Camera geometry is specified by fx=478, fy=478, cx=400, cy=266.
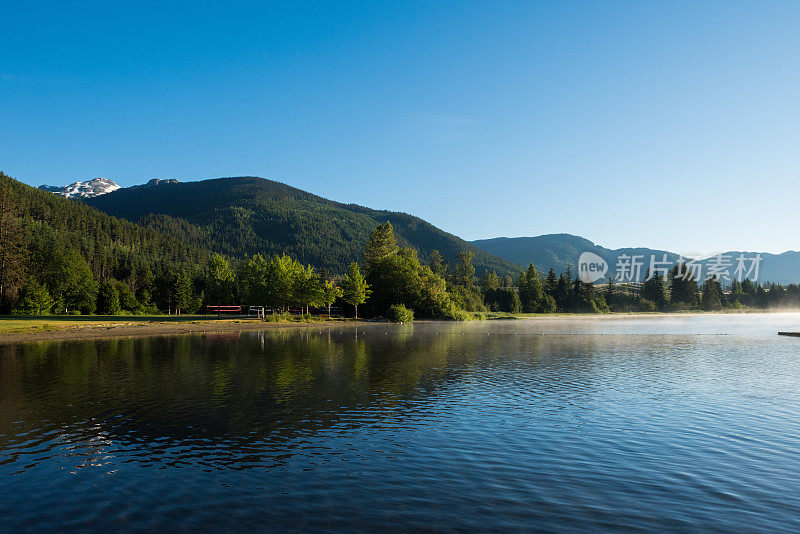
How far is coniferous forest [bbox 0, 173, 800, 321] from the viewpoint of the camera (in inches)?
4446

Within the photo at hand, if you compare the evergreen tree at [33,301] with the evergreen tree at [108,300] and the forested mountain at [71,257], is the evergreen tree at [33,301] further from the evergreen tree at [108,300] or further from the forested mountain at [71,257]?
the evergreen tree at [108,300]

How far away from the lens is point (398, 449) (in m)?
18.0

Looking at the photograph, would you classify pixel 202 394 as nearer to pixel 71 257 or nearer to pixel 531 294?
pixel 71 257

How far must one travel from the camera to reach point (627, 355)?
49.1m

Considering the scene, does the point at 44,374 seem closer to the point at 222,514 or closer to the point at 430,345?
the point at 222,514

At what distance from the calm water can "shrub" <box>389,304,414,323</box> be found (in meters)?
88.1

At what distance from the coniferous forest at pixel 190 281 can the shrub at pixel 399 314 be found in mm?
270

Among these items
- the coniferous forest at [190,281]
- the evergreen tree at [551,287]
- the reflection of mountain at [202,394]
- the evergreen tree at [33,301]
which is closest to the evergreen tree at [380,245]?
the coniferous forest at [190,281]

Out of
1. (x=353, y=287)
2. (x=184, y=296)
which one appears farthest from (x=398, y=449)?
(x=184, y=296)

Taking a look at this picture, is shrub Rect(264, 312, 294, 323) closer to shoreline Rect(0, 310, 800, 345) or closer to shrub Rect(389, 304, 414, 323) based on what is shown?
shoreline Rect(0, 310, 800, 345)

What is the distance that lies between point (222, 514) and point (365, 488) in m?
4.02

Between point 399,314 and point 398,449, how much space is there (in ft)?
352

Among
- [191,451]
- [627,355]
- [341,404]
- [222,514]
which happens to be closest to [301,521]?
[222,514]

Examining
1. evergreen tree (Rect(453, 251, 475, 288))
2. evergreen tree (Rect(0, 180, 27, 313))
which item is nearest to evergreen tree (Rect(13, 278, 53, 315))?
evergreen tree (Rect(0, 180, 27, 313))
